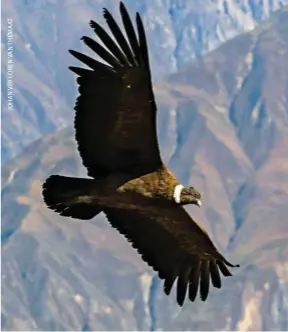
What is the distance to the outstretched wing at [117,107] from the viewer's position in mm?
17109

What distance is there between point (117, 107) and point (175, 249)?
12.6 feet

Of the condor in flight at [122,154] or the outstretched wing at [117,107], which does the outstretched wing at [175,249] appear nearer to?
the condor in flight at [122,154]

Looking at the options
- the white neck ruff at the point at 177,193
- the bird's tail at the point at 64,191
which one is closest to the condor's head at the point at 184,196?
the white neck ruff at the point at 177,193

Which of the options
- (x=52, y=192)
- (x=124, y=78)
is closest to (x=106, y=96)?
(x=124, y=78)

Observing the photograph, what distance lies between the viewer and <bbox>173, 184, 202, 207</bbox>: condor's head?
60.2 ft

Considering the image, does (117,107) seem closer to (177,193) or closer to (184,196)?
(177,193)

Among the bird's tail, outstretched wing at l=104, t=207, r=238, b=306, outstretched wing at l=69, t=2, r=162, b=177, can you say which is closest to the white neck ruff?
outstretched wing at l=69, t=2, r=162, b=177

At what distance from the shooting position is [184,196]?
1853cm

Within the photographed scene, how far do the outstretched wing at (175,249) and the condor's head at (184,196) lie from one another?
1.44m

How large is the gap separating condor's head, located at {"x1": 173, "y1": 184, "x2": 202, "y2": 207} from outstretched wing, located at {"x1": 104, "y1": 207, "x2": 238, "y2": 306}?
1.44m

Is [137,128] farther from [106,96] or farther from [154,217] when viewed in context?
[154,217]

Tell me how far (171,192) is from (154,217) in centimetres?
209

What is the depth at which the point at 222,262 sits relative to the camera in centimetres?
2034

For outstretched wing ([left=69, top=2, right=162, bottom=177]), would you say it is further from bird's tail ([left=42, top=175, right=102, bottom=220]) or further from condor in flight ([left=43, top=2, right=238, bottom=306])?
bird's tail ([left=42, top=175, right=102, bottom=220])
